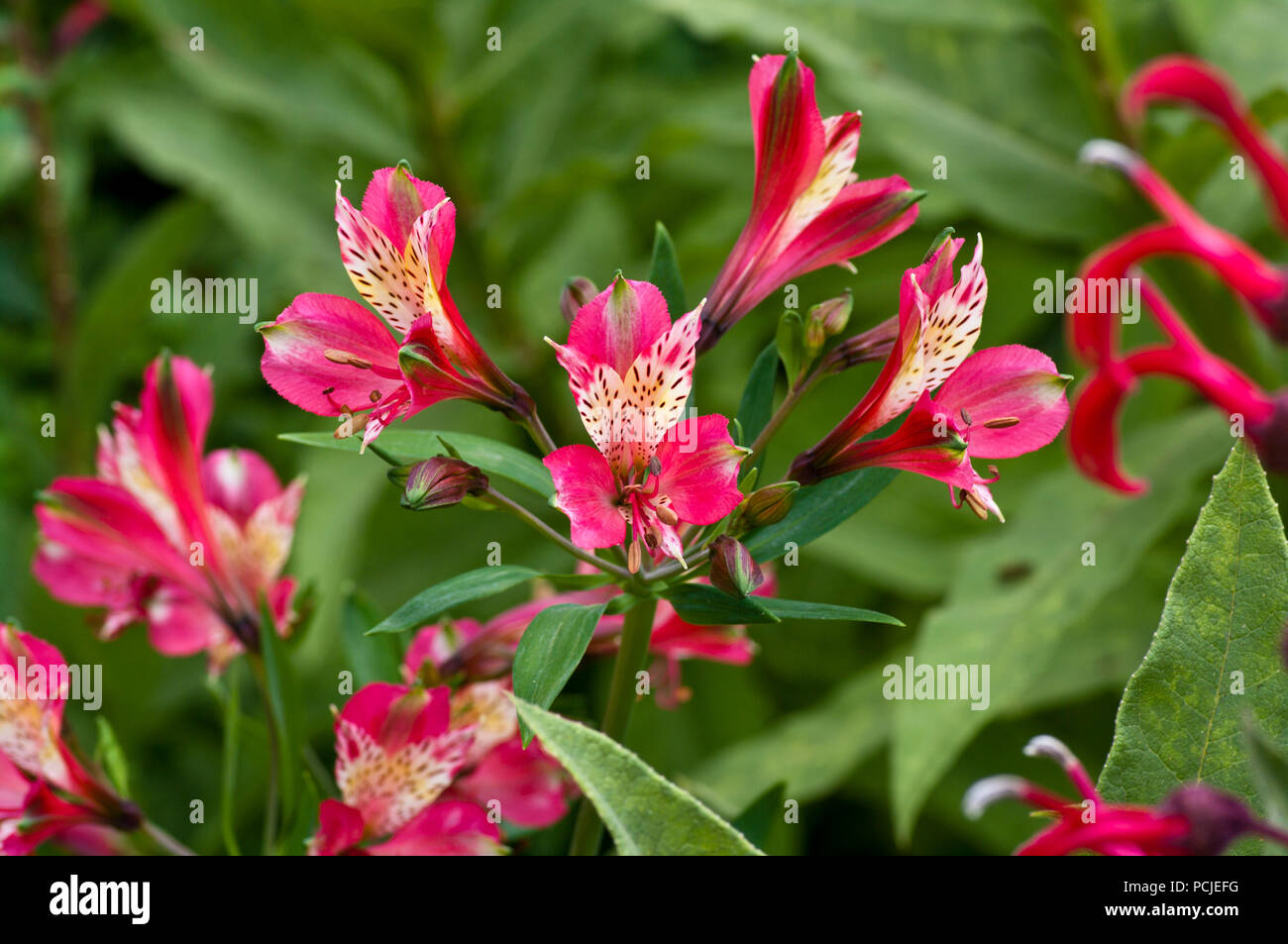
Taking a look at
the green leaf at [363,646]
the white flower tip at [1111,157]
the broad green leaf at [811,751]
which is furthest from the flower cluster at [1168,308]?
the broad green leaf at [811,751]

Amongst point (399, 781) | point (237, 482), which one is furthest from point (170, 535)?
point (399, 781)

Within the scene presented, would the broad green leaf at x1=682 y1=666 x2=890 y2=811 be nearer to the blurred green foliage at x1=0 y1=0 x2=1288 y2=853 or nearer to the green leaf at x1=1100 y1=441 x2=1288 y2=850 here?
the blurred green foliage at x1=0 y1=0 x2=1288 y2=853

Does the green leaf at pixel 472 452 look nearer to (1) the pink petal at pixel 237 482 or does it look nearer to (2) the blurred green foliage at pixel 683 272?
(1) the pink petal at pixel 237 482

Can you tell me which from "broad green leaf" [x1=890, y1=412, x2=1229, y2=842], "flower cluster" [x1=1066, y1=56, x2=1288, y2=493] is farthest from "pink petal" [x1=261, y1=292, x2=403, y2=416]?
"broad green leaf" [x1=890, y1=412, x2=1229, y2=842]

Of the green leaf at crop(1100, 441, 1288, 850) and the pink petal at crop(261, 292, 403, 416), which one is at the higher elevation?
the pink petal at crop(261, 292, 403, 416)
